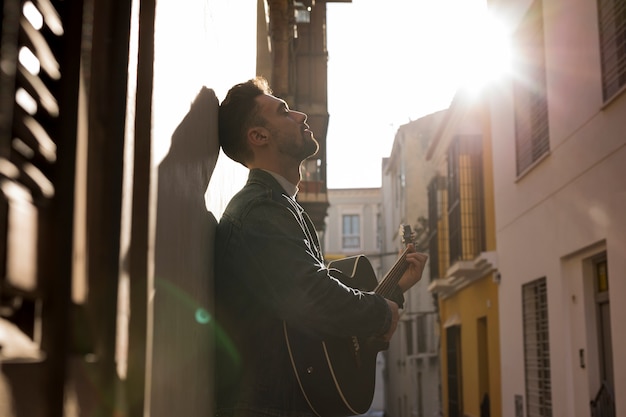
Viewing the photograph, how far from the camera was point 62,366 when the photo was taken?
1.27 metres

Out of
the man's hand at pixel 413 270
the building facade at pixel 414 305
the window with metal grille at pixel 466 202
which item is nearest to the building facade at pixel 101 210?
the man's hand at pixel 413 270

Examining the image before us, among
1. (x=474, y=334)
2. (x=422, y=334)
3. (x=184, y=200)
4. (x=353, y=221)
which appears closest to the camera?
(x=184, y=200)

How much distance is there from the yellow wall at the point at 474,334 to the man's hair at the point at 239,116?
10835 millimetres

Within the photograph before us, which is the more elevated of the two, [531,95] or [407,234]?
[531,95]

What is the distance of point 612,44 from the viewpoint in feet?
24.3

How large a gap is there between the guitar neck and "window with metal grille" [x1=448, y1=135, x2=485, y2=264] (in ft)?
36.4

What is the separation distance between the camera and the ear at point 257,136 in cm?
322

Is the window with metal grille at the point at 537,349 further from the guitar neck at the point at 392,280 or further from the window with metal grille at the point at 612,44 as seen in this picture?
the guitar neck at the point at 392,280

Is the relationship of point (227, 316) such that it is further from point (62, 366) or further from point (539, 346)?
point (539, 346)

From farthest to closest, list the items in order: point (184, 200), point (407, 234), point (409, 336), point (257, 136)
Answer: point (409, 336), point (407, 234), point (257, 136), point (184, 200)

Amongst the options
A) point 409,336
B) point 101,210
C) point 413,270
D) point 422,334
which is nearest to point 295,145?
point 413,270

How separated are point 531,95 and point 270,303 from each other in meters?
8.83

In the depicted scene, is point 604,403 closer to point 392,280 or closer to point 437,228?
point 392,280

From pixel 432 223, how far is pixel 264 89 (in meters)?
16.1
